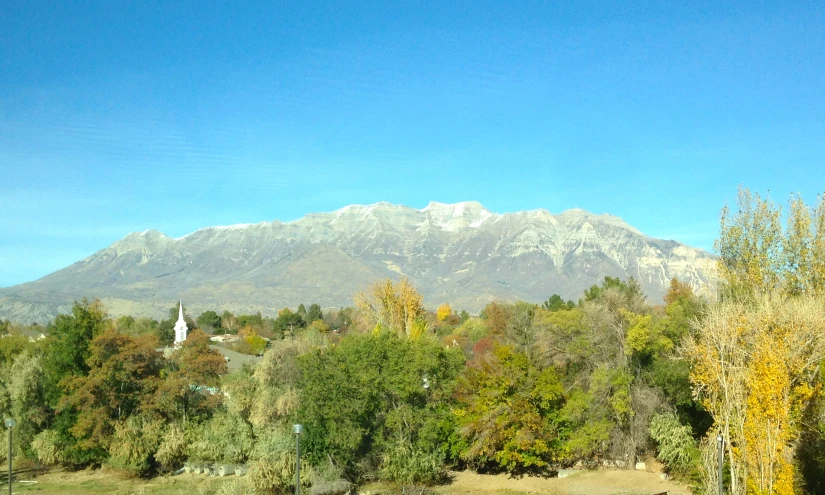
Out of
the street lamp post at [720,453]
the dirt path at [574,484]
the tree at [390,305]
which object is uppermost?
the tree at [390,305]

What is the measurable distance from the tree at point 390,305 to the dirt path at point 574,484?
30.0m

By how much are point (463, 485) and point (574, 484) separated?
542cm

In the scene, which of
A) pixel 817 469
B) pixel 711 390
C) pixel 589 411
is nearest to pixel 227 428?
pixel 589 411

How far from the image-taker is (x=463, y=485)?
36250 mm

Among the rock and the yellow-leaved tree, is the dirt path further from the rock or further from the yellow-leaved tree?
the rock

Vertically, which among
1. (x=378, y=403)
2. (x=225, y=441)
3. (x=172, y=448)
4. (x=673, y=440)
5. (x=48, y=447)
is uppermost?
(x=378, y=403)

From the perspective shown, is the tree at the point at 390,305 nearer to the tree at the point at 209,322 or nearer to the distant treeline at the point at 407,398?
the distant treeline at the point at 407,398

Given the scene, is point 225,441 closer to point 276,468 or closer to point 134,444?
point 134,444

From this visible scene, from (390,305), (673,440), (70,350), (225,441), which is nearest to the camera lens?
(673,440)

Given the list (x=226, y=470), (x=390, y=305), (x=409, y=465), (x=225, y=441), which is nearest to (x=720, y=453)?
(x=409, y=465)

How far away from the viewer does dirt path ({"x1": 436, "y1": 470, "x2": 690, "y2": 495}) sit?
1331 inches

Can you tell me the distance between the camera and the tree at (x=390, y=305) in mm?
68125

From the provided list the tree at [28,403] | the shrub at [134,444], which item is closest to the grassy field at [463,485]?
the shrub at [134,444]

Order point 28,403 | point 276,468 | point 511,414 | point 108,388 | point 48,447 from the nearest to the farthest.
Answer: point 276,468
point 511,414
point 108,388
point 48,447
point 28,403
